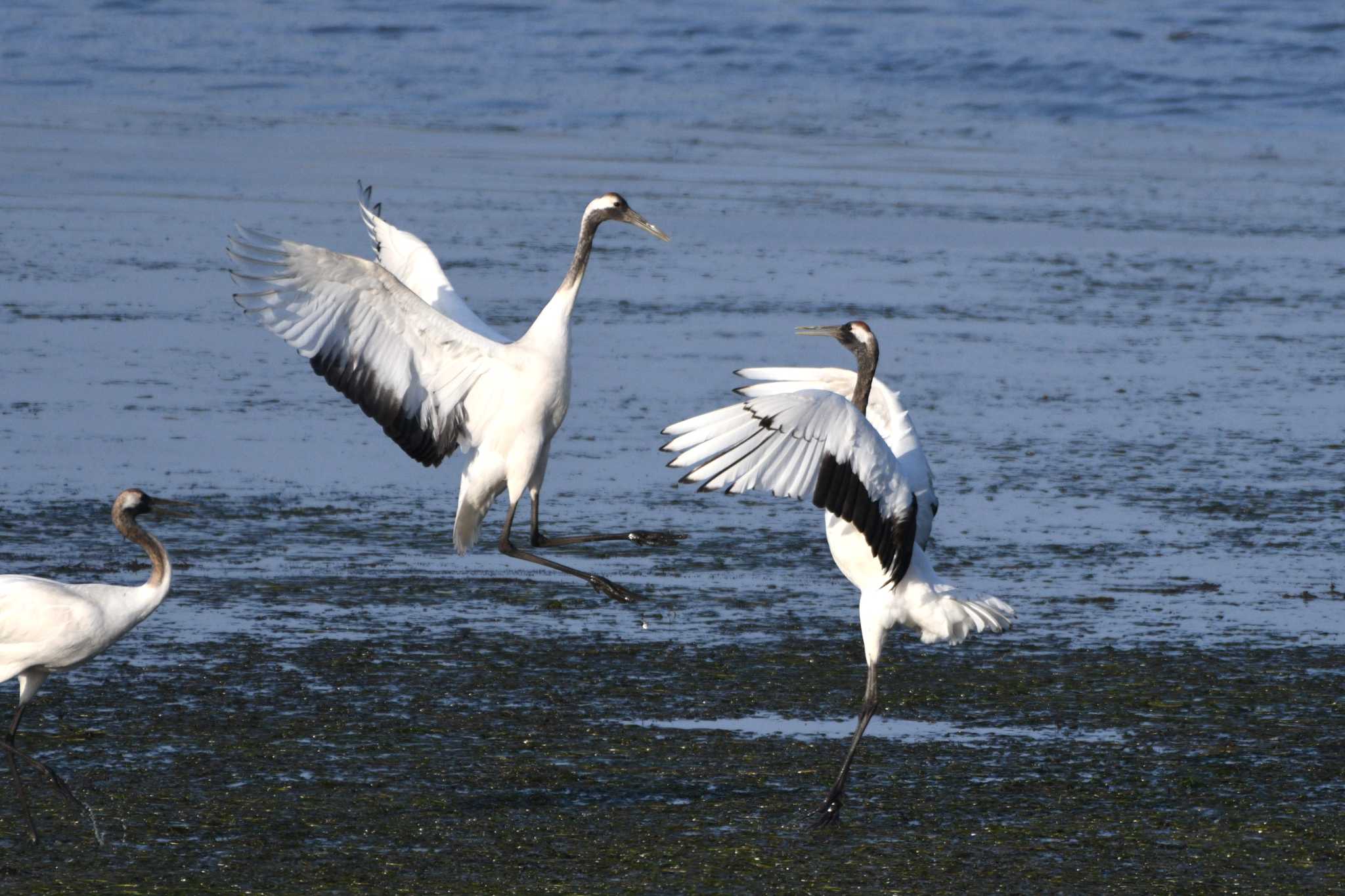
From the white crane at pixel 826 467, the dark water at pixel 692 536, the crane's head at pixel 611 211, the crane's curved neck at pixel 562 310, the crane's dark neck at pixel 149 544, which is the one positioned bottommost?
the dark water at pixel 692 536

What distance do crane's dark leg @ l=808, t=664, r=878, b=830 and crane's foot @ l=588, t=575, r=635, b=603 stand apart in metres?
1.21

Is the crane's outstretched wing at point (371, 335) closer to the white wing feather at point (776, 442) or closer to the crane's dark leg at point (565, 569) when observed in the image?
the crane's dark leg at point (565, 569)

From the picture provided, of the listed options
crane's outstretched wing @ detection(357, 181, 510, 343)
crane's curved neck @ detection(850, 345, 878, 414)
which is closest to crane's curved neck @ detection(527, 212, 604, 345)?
crane's outstretched wing @ detection(357, 181, 510, 343)

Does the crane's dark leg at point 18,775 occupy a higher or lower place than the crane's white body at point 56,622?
lower

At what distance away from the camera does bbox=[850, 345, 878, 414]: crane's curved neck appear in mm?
6859

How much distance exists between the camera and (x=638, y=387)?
36.7ft

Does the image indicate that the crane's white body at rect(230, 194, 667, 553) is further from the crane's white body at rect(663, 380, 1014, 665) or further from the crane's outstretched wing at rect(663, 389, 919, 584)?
the crane's outstretched wing at rect(663, 389, 919, 584)

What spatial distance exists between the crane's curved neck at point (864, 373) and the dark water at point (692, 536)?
3.15 feet

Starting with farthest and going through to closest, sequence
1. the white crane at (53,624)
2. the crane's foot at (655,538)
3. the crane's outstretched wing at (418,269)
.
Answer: the crane's outstretched wing at (418,269) → the crane's foot at (655,538) → the white crane at (53,624)

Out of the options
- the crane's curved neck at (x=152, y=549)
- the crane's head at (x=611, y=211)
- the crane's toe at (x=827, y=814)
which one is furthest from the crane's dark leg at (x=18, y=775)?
the crane's head at (x=611, y=211)

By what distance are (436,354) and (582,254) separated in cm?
68

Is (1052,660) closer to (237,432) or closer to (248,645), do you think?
(248,645)

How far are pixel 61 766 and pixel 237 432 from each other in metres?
4.00

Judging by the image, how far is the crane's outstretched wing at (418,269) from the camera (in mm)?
8625
